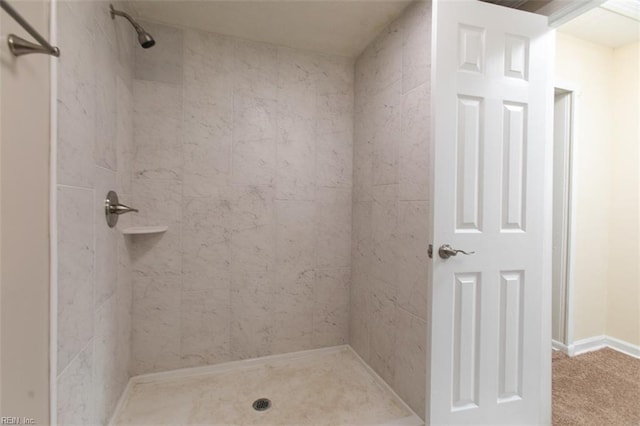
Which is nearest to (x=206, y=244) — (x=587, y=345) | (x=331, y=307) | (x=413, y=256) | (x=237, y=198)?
(x=237, y=198)

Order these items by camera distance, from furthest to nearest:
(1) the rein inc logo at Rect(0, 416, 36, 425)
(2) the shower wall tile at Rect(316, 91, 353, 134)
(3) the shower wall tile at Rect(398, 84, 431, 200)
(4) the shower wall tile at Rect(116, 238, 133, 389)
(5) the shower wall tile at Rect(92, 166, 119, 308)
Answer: (2) the shower wall tile at Rect(316, 91, 353, 134) → (4) the shower wall tile at Rect(116, 238, 133, 389) → (3) the shower wall tile at Rect(398, 84, 431, 200) → (5) the shower wall tile at Rect(92, 166, 119, 308) → (1) the rein inc logo at Rect(0, 416, 36, 425)

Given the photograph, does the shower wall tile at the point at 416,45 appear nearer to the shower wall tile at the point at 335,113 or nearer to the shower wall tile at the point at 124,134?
the shower wall tile at the point at 335,113

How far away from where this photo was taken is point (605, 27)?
2.06m

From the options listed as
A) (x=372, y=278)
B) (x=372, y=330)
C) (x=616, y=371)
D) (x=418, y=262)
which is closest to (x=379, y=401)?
(x=372, y=330)

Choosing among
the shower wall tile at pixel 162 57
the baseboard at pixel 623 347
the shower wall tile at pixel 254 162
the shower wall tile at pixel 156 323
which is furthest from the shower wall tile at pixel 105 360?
the baseboard at pixel 623 347

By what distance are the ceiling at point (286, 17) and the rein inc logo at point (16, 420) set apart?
1908mm

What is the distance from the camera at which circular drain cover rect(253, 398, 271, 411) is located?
155 centimetres

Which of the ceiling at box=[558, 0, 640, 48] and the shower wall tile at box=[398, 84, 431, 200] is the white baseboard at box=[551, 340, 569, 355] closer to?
the shower wall tile at box=[398, 84, 431, 200]

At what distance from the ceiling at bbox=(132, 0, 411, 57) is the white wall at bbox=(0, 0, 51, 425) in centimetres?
105

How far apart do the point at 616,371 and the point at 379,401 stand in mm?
1733

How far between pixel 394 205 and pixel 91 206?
146cm

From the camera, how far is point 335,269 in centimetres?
→ 220

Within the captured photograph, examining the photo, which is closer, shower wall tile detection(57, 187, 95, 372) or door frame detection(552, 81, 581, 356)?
shower wall tile detection(57, 187, 95, 372)

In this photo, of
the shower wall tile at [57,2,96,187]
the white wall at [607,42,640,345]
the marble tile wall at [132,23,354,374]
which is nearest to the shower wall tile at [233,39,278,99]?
the marble tile wall at [132,23,354,374]
